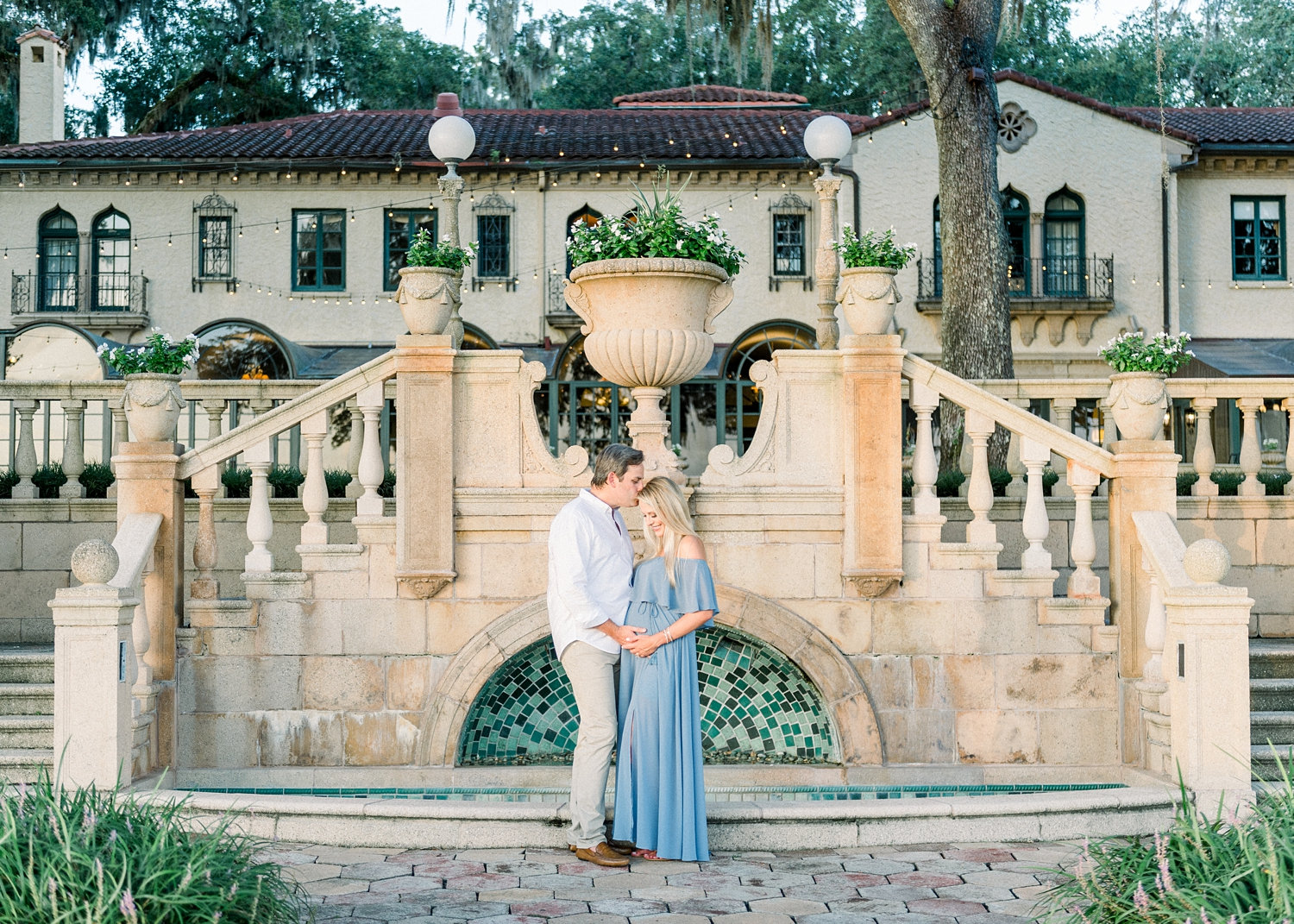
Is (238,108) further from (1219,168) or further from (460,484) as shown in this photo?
(460,484)

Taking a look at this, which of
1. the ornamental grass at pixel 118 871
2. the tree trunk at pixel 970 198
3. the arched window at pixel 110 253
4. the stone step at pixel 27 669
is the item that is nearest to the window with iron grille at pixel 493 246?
the arched window at pixel 110 253

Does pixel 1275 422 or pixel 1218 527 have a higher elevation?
pixel 1275 422

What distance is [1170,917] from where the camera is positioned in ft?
14.1

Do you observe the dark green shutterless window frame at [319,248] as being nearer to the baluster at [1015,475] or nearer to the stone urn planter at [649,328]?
the baluster at [1015,475]

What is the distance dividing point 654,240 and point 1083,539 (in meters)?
3.30

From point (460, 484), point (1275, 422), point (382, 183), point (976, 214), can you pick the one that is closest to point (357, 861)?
point (460, 484)

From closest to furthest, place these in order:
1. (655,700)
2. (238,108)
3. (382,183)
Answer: (655,700) < (382,183) < (238,108)

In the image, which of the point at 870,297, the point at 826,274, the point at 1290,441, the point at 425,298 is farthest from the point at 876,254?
the point at 1290,441

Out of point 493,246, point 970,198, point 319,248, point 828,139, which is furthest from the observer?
point 493,246

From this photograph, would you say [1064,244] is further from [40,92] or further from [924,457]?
[40,92]

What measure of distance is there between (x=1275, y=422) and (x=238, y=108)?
28.0 meters

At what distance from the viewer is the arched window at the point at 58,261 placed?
87.4 ft

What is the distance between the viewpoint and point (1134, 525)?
809 centimetres

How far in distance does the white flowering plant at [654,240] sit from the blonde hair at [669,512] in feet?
7.38
